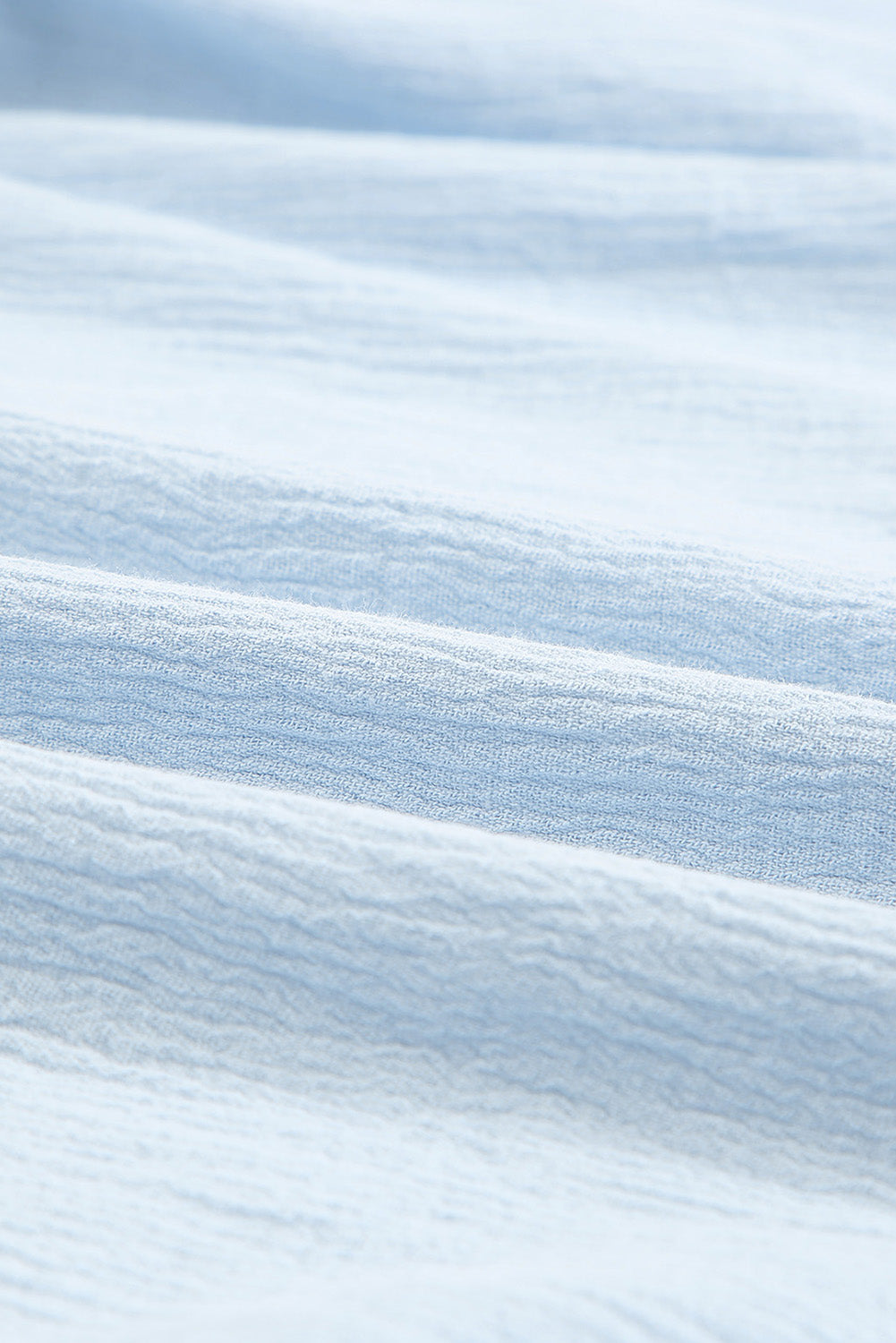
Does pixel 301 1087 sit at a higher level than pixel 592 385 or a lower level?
lower

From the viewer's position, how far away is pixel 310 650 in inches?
13.5

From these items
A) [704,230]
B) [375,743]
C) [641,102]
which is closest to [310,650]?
[375,743]

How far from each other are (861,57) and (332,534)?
0.67 m

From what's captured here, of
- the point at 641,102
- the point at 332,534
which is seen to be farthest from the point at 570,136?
the point at 332,534

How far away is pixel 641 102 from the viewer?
2.37 feet

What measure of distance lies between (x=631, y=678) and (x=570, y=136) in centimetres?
53

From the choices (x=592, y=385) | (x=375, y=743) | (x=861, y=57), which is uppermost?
(x=861, y=57)

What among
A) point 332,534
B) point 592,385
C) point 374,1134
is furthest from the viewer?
point 592,385

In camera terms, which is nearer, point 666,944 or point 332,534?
point 666,944

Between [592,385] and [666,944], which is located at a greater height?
[592,385]

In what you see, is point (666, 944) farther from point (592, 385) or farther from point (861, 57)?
point (861, 57)

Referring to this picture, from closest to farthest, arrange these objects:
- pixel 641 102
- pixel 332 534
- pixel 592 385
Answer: pixel 332 534, pixel 592 385, pixel 641 102

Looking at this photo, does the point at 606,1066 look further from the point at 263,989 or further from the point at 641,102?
the point at 641,102

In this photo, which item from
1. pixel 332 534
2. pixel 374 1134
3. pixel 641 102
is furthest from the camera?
pixel 641 102
